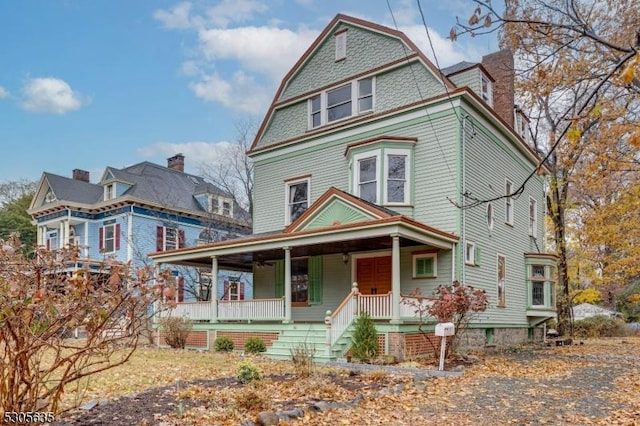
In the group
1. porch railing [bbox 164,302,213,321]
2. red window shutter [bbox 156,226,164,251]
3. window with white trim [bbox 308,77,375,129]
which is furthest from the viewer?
red window shutter [bbox 156,226,164,251]

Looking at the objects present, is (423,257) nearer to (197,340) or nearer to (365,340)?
(365,340)

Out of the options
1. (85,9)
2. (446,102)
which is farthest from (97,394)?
(446,102)

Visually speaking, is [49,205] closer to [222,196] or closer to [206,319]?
[222,196]

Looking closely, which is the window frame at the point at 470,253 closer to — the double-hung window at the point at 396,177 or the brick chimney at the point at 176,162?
the double-hung window at the point at 396,177

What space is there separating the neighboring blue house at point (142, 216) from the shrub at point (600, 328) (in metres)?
17.6

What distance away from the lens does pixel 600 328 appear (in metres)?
25.8

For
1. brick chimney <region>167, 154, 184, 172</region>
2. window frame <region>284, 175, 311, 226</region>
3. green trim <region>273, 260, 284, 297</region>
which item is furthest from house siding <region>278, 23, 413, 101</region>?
brick chimney <region>167, 154, 184, 172</region>

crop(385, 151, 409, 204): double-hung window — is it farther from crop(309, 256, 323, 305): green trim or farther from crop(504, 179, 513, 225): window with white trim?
crop(504, 179, 513, 225): window with white trim

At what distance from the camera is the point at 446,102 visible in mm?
14992

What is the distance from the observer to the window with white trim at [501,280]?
16.9 meters

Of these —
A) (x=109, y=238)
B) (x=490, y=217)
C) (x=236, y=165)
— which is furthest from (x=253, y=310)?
(x=236, y=165)

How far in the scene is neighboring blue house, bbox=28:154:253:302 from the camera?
2700cm

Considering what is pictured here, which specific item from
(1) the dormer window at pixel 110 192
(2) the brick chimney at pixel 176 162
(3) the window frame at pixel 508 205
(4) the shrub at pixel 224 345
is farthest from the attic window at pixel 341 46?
(2) the brick chimney at pixel 176 162

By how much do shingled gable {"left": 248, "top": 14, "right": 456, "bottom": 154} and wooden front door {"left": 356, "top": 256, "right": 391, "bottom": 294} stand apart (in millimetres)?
5532
